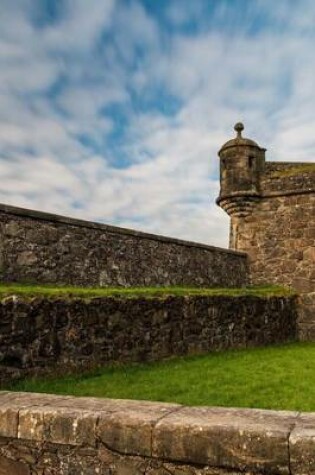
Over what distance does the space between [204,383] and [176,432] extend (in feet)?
11.7

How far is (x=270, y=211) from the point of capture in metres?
16.6

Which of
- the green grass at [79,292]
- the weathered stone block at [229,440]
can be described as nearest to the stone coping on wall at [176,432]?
the weathered stone block at [229,440]

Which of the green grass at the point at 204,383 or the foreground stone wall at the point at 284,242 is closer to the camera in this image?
the green grass at the point at 204,383

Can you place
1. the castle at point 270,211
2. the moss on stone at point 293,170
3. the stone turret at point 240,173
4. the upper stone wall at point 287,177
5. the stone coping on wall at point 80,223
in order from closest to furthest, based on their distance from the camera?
the stone coping on wall at point 80,223 → the castle at point 270,211 → the upper stone wall at point 287,177 → the moss on stone at point 293,170 → the stone turret at point 240,173

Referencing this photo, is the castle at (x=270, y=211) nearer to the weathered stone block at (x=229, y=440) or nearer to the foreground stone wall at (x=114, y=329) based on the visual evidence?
the foreground stone wall at (x=114, y=329)

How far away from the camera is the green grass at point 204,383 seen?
221 inches

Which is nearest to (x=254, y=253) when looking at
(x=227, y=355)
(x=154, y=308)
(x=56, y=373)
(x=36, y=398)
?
(x=227, y=355)

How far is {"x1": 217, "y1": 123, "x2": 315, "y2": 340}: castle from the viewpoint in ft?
52.1

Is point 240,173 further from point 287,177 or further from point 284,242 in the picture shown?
point 284,242

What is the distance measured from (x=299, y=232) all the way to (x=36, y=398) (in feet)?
44.3

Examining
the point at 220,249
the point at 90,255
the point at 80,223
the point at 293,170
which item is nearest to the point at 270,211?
the point at 293,170

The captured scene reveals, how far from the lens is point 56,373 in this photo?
636cm

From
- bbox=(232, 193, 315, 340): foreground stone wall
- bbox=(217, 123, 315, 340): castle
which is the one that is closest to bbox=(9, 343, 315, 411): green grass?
bbox=(232, 193, 315, 340): foreground stone wall

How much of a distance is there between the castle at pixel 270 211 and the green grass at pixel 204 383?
765cm
